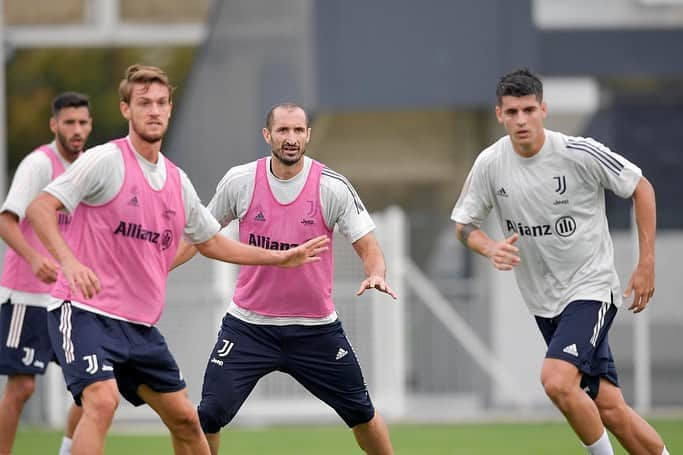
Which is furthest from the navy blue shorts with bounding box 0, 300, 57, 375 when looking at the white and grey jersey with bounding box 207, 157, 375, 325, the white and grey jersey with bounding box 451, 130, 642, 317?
the white and grey jersey with bounding box 451, 130, 642, 317

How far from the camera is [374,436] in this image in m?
8.45

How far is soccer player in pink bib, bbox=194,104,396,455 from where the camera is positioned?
8.29 m

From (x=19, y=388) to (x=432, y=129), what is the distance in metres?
11.0

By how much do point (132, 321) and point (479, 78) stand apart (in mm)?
9859

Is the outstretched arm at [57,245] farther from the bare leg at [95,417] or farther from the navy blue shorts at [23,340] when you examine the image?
the navy blue shorts at [23,340]

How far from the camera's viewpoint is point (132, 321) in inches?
299

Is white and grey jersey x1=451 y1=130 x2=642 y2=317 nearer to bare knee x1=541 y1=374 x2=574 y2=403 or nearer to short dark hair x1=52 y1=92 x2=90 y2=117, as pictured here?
bare knee x1=541 y1=374 x2=574 y2=403

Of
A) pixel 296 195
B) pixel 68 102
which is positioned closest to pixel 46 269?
pixel 296 195

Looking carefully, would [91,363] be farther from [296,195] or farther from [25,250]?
[296,195]

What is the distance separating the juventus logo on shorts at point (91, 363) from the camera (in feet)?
24.0

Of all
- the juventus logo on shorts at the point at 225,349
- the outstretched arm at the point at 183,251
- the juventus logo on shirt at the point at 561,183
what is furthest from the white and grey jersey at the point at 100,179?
the juventus logo on shirt at the point at 561,183

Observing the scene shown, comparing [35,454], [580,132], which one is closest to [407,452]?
[35,454]

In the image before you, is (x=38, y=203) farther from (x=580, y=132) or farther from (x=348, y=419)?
(x=580, y=132)

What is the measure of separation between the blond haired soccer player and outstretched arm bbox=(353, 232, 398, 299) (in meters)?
0.59
